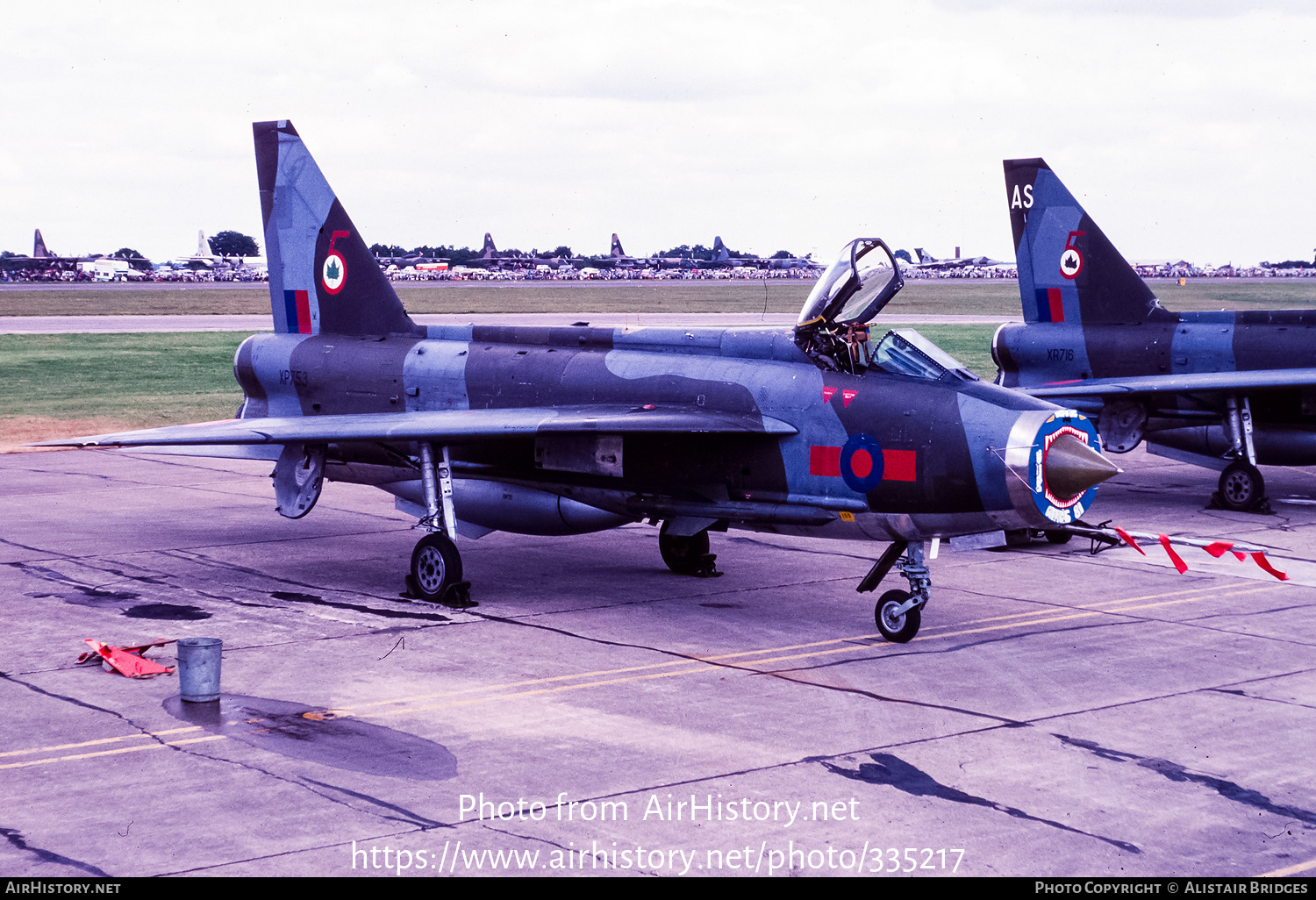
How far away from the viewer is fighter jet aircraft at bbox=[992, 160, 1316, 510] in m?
20.5

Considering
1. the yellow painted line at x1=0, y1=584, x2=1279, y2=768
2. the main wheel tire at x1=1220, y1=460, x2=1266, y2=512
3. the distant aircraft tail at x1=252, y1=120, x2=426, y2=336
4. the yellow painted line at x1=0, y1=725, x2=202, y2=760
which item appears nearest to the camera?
the yellow painted line at x1=0, y1=725, x2=202, y2=760

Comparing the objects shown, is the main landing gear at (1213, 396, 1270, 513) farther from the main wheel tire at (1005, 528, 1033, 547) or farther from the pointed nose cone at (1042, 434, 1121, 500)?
the pointed nose cone at (1042, 434, 1121, 500)

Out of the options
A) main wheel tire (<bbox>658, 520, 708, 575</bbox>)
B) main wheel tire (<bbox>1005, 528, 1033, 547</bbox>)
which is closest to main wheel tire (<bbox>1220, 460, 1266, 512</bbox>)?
main wheel tire (<bbox>1005, 528, 1033, 547</bbox>)

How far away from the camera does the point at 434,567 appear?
554 inches

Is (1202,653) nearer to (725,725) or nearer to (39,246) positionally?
(725,725)

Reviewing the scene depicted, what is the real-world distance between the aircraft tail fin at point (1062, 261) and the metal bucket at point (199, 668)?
16.4 meters

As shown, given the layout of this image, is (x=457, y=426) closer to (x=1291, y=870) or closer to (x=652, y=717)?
(x=652, y=717)

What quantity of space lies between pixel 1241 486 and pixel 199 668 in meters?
15.7

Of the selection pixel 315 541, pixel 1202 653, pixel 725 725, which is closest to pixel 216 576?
pixel 315 541

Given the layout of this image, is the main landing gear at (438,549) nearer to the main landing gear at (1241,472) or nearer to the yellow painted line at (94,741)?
the yellow painted line at (94,741)

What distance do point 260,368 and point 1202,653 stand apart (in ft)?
36.6

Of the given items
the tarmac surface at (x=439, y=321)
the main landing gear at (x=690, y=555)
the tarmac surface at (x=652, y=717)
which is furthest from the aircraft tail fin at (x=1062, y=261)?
the tarmac surface at (x=439, y=321)

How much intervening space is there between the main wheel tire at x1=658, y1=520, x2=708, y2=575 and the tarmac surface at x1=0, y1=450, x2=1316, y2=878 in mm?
354

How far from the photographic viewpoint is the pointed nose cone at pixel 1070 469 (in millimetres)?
11578
